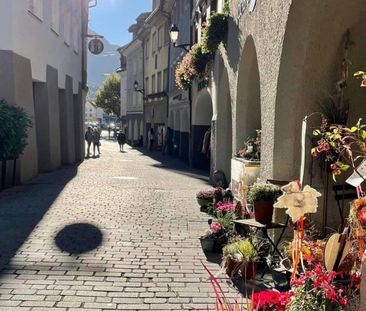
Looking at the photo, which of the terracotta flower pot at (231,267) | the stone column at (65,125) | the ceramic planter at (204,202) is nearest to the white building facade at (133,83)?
the stone column at (65,125)

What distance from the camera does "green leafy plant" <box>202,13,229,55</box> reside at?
37.2ft

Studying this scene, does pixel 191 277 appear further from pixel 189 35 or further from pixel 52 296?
pixel 189 35

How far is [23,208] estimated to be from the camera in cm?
990

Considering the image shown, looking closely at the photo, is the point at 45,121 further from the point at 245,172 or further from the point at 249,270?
the point at 249,270

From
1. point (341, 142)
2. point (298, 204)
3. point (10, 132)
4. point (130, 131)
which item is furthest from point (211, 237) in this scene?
point (130, 131)

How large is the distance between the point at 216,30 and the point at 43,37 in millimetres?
7545

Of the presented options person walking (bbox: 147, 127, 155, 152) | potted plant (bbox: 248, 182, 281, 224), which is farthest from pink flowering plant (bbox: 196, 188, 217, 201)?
person walking (bbox: 147, 127, 155, 152)

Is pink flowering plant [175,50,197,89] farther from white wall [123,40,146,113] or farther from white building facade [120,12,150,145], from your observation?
white wall [123,40,146,113]

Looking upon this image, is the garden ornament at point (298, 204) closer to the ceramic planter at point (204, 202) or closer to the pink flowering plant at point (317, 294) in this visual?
the pink flowering plant at point (317, 294)

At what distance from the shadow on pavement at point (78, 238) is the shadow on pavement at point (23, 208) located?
21.3 inches

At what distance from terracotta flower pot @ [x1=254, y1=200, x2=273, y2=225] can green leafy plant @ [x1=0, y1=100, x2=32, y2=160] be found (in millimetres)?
8521

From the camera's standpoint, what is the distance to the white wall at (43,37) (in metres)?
13.2

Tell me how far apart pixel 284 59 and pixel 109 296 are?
3.46 meters

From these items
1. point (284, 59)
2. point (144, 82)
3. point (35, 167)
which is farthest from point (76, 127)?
point (284, 59)
